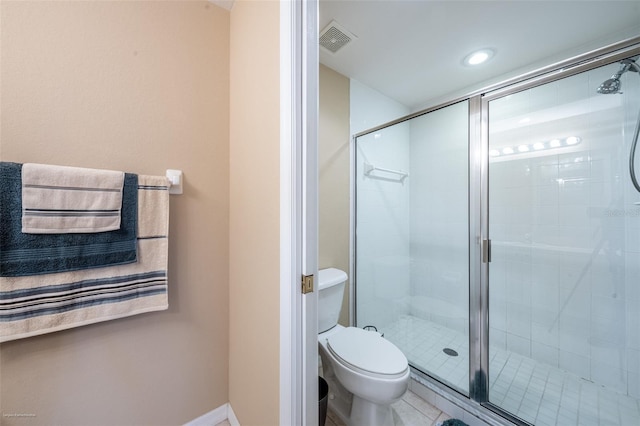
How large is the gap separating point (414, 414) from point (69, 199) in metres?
1.97

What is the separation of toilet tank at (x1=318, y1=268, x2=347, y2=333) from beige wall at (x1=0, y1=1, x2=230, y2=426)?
544 millimetres

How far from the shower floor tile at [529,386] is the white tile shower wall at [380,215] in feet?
1.16

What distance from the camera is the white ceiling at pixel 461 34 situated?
1303mm

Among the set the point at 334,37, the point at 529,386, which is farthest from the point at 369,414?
the point at 334,37

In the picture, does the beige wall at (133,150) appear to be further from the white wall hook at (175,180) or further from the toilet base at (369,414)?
the toilet base at (369,414)

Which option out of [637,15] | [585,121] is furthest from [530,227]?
[637,15]

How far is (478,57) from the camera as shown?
1.73 meters

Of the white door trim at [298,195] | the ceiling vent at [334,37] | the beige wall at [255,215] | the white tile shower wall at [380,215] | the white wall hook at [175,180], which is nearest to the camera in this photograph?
the white door trim at [298,195]

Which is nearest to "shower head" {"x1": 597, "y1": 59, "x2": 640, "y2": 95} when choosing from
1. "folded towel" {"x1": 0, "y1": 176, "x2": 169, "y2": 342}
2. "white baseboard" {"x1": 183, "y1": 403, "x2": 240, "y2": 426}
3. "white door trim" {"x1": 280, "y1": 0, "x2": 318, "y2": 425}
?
"white door trim" {"x1": 280, "y1": 0, "x2": 318, "y2": 425}

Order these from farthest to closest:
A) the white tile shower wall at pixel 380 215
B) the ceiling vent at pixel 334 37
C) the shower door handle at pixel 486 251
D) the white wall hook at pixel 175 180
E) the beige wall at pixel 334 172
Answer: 1. the white tile shower wall at pixel 380 215
2. the beige wall at pixel 334 172
3. the shower door handle at pixel 486 251
4. the ceiling vent at pixel 334 37
5. the white wall hook at pixel 175 180

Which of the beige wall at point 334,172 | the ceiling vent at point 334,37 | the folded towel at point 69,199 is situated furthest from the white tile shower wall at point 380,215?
the folded towel at point 69,199

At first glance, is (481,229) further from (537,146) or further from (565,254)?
(537,146)

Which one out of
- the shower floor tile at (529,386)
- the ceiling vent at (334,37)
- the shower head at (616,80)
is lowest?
the shower floor tile at (529,386)

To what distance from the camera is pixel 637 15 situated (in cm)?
135
